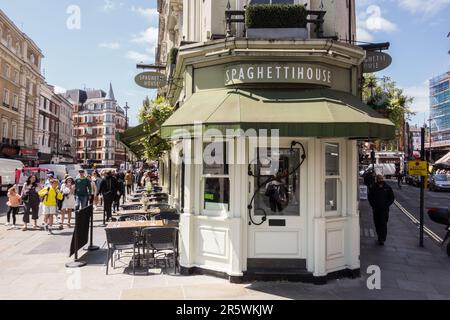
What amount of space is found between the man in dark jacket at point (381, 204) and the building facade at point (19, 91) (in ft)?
138

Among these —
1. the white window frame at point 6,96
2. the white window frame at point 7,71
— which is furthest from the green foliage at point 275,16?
the white window frame at point 7,71

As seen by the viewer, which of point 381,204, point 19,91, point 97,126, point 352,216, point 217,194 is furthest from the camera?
point 97,126

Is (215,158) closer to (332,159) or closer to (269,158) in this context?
(269,158)

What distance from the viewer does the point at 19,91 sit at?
49.2m

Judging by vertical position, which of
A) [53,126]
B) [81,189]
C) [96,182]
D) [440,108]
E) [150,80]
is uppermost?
[440,108]

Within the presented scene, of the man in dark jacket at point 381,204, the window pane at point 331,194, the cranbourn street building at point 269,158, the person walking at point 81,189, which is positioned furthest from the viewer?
the person walking at point 81,189

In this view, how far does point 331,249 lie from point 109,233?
13.7ft

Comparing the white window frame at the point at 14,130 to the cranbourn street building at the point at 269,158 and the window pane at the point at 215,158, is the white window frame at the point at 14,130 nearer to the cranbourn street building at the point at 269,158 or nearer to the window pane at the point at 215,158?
the cranbourn street building at the point at 269,158

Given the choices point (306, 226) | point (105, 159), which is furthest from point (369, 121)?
point (105, 159)

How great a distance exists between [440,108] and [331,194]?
10124cm

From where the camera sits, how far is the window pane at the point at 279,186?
708 cm

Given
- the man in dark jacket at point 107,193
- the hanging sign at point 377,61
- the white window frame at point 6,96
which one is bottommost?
the man in dark jacket at point 107,193

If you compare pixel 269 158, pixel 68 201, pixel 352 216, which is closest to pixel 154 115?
pixel 269 158
